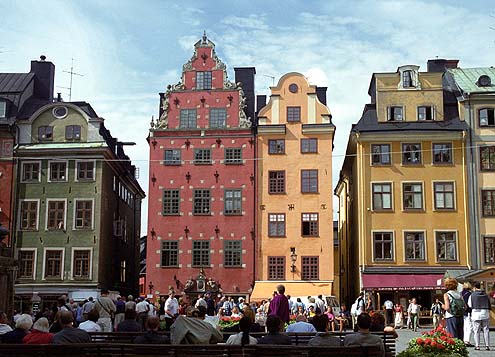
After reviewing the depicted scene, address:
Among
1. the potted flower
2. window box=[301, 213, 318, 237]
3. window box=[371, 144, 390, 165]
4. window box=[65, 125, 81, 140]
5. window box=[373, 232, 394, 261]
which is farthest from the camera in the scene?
window box=[65, 125, 81, 140]

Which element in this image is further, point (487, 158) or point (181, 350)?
point (487, 158)

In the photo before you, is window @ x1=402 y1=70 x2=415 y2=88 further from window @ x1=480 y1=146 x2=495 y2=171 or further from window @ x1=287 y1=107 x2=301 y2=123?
window @ x1=287 y1=107 x2=301 y2=123

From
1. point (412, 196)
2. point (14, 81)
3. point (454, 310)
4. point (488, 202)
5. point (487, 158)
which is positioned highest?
point (14, 81)

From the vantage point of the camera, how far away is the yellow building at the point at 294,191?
4328cm

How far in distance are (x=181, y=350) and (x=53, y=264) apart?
36062 millimetres

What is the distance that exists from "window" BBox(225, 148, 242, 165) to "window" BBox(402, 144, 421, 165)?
9949mm

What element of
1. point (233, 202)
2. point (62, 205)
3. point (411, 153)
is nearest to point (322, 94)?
point (411, 153)

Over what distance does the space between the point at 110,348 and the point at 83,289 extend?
34459 mm

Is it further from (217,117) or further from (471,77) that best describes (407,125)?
(217,117)

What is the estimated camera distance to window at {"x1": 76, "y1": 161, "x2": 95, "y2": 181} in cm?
4503

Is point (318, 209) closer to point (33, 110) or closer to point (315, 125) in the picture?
point (315, 125)

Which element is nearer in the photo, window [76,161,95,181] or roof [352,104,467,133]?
roof [352,104,467,133]

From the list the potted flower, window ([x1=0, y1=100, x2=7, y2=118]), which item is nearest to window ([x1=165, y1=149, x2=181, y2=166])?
window ([x1=0, y1=100, x2=7, y2=118])

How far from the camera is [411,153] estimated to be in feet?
142
